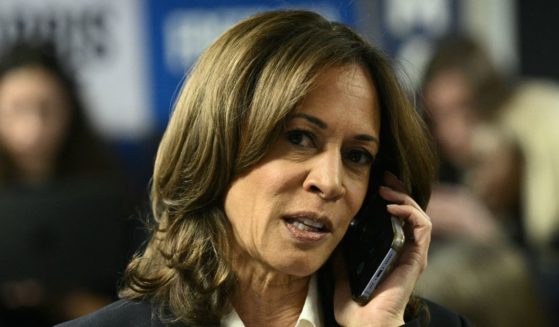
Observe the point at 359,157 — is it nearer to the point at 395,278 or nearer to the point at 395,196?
the point at 395,196

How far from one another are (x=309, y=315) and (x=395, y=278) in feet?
0.66

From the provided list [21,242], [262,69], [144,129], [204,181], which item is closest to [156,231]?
[204,181]

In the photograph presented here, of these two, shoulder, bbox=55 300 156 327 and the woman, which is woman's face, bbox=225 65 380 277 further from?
shoulder, bbox=55 300 156 327

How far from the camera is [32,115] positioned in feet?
15.4

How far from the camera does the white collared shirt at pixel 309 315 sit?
2.44 meters

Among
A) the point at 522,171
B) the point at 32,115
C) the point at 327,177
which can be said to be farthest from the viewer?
the point at 522,171

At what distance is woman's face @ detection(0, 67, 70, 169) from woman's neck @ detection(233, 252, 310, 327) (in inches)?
92.3

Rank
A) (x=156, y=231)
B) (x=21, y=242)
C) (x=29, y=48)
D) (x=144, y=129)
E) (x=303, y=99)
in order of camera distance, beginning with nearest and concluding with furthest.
Result: (x=303, y=99) < (x=156, y=231) < (x=21, y=242) < (x=29, y=48) < (x=144, y=129)

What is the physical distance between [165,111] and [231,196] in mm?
3084

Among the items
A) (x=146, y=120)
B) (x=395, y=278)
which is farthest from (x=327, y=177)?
(x=146, y=120)

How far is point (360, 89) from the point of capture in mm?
2453

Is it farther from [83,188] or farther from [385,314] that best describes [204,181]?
[83,188]

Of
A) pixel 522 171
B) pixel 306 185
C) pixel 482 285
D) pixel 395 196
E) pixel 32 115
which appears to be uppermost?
pixel 306 185

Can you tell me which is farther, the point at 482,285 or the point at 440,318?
the point at 482,285
